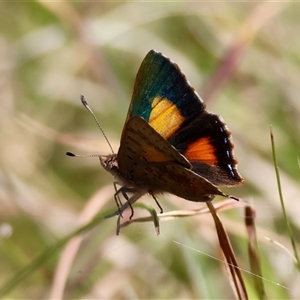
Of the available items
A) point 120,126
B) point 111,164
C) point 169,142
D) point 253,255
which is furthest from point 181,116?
point 120,126

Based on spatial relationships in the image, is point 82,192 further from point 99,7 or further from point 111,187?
point 99,7

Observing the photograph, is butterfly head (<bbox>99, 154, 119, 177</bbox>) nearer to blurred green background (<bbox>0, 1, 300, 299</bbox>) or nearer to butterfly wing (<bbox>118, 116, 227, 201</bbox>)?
butterfly wing (<bbox>118, 116, 227, 201</bbox>)

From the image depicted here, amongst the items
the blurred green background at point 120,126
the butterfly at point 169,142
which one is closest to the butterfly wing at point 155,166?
the butterfly at point 169,142

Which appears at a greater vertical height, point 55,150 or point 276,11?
point 276,11

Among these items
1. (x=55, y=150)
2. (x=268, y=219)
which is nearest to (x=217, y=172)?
(x=268, y=219)

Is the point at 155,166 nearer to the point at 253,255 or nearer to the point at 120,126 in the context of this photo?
the point at 253,255

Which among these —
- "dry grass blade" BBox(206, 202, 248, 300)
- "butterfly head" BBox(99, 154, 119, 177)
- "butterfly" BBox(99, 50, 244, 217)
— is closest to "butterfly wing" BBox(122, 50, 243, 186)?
"butterfly" BBox(99, 50, 244, 217)

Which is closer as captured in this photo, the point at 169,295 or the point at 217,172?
the point at 217,172
